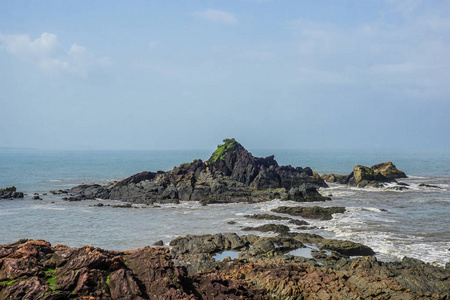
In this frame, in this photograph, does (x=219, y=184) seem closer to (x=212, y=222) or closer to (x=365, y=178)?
(x=212, y=222)

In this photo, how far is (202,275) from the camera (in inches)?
672

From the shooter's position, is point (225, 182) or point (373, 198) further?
point (225, 182)

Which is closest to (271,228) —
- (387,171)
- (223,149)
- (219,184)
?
(219,184)

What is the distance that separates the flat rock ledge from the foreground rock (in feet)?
110

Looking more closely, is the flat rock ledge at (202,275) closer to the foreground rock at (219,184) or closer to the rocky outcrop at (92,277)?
the rocky outcrop at (92,277)

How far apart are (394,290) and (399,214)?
3300 centimetres

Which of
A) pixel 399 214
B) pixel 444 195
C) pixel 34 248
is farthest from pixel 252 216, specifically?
pixel 444 195

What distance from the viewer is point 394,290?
18844 mm

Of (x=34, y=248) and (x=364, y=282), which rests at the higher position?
(x=34, y=248)

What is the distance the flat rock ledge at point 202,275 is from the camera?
41.2 feet

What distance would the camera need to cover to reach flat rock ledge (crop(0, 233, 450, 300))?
12547mm

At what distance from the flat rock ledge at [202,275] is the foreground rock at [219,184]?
110ft

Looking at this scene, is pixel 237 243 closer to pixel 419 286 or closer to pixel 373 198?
pixel 419 286

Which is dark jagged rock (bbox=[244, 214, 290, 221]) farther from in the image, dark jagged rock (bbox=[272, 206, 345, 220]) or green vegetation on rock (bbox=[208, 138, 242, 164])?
green vegetation on rock (bbox=[208, 138, 242, 164])
